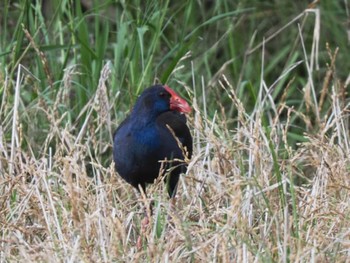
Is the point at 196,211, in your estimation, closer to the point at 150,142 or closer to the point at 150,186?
the point at 150,142

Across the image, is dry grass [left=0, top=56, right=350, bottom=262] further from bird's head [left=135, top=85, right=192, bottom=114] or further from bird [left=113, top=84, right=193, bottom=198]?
bird's head [left=135, top=85, right=192, bottom=114]

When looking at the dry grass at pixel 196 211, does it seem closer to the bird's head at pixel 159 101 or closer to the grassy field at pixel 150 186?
the grassy field at pixel 150 186

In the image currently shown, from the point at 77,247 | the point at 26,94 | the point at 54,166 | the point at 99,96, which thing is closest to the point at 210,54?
the point at 26,94

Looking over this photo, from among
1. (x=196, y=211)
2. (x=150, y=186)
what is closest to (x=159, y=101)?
(x=150, y=186)

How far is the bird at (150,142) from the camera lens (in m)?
4.80

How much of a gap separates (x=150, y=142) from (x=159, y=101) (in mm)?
188

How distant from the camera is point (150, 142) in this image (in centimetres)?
482

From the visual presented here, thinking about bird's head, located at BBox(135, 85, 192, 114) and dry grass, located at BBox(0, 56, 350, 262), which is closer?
dry grass, located at BBox(0, 56, 350, 262)

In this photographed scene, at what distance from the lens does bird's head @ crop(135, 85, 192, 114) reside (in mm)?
4887

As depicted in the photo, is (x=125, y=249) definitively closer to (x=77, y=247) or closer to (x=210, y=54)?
(x=77, y=247)

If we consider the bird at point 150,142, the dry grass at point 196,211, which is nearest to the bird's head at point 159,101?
the bird at point 150,142

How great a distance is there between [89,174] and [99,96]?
59 centimetres

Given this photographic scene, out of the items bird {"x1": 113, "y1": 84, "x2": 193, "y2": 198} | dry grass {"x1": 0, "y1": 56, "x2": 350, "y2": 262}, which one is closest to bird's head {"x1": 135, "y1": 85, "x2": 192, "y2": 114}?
bird {"x1": 113, "y1": 84, "x2": 193, "y2": 198}

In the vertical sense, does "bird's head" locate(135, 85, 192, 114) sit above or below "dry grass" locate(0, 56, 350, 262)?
above
